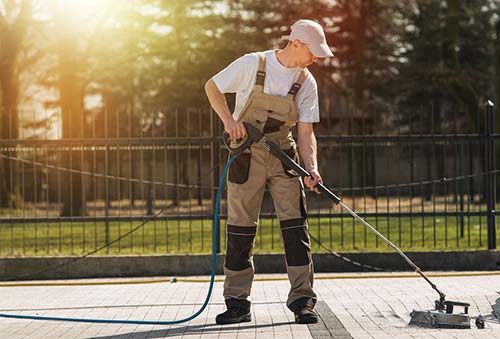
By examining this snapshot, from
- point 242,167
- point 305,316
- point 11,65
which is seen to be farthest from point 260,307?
point 11,65

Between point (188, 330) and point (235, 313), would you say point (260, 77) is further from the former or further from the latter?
point (188, 330)

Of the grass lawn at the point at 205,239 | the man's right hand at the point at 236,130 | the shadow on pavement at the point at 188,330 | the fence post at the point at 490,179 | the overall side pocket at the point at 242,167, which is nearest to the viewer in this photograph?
the shadow on pavement at the point at 188,330

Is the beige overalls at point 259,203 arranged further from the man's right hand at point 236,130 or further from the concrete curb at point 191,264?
the concrete curb at point 191,264

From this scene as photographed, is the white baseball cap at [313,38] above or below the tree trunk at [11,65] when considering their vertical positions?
below

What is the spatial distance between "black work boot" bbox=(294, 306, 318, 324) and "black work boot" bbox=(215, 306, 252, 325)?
1.27ft

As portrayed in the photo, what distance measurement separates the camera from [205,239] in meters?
16.3

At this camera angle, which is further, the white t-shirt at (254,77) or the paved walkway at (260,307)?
the white t-shirt at (254,77)

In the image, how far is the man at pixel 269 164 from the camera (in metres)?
7.07

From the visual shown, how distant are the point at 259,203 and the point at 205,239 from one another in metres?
9.05

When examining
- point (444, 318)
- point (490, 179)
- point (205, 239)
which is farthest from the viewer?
point (205, 239)

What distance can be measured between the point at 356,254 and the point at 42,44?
21.1 m

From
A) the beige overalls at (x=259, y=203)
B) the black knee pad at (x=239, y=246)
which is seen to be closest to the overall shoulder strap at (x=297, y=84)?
the beige overalls at (x=259, y=203)

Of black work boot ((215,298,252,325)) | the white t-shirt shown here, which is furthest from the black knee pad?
the white t-shirt

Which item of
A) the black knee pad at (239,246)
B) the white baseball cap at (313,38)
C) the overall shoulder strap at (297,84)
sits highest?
the white baseball cap at (313,38)
